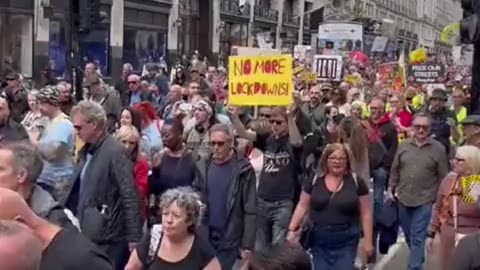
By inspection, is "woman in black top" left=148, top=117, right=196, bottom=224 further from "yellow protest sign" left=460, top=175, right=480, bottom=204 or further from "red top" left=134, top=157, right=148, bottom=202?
"yellow protest sign" left=460, top=175, right=480, bottom=204

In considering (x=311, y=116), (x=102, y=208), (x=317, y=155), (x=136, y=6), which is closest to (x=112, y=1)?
(x=136, y=6)

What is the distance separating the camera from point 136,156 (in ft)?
29.2

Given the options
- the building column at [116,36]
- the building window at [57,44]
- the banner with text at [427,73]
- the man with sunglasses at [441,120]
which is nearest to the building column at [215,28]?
the building column at [116,36]

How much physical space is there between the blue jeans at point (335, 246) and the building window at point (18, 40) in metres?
24.8

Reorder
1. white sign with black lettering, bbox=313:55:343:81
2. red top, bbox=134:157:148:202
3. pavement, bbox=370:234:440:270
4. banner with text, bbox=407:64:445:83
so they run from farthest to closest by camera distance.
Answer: banner with text, bbox=407:64:445:83, white sign with black lettering, bbox=313:55:343:81, pavement, bbox=370:234:440:270, red top, bbox=134:157:148:202

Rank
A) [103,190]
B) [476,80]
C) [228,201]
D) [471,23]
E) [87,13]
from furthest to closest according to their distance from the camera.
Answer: [87,13], [476,80], [471,23], [228,201], [103,190]

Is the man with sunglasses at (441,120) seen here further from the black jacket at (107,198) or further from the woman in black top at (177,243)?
the woman in black top at (177,243)

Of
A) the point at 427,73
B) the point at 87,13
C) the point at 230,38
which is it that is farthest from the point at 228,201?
the point at 230,38

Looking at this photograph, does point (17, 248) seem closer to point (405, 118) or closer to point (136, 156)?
point (136, 156)

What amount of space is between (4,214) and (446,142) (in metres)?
10.2

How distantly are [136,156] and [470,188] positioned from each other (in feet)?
8.68

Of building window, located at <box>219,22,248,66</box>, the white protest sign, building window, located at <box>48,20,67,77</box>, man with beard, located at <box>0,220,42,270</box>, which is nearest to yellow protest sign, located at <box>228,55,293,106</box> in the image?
man with beard, located at <box>0,220,42,270</box>

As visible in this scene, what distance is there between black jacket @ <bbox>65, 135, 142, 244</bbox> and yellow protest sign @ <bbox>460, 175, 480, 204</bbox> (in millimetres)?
2189

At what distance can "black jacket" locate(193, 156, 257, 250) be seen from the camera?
8.29m
